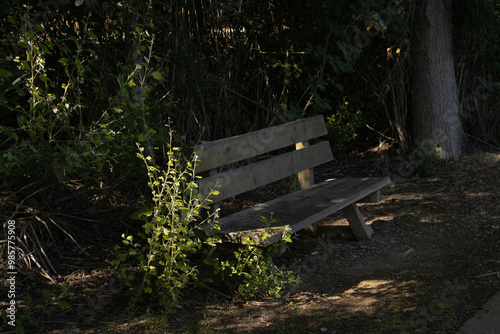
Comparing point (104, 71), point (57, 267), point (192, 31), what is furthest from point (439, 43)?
point (57, 267)

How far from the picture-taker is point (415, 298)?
132 inches

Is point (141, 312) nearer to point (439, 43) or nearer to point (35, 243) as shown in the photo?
point (35, 243)

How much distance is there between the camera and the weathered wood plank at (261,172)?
3520 millimetres

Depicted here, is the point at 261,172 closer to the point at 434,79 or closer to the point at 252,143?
the point at 252,143

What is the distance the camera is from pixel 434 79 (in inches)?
272

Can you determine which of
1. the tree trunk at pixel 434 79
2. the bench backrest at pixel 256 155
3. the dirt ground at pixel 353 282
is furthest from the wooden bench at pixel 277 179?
the tree trunk at pixel 434 79

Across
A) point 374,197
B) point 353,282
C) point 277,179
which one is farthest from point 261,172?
point 374,197

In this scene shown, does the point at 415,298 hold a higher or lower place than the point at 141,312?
lower

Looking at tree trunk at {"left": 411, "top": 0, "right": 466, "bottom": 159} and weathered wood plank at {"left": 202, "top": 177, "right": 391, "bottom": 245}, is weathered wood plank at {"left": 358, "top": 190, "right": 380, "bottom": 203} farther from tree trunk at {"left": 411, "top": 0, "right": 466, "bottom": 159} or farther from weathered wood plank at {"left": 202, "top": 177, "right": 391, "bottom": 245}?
tree trunk at {"left": 411, "top": 0, "right": 466, "bottom": 159}

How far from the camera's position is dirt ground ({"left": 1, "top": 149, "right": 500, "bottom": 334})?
301 centimetres

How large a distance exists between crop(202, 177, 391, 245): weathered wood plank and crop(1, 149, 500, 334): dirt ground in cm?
36

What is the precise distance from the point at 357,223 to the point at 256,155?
996 millimetres

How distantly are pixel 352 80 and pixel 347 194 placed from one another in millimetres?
3657

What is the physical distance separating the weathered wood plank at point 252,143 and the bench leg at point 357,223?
0.68 m
